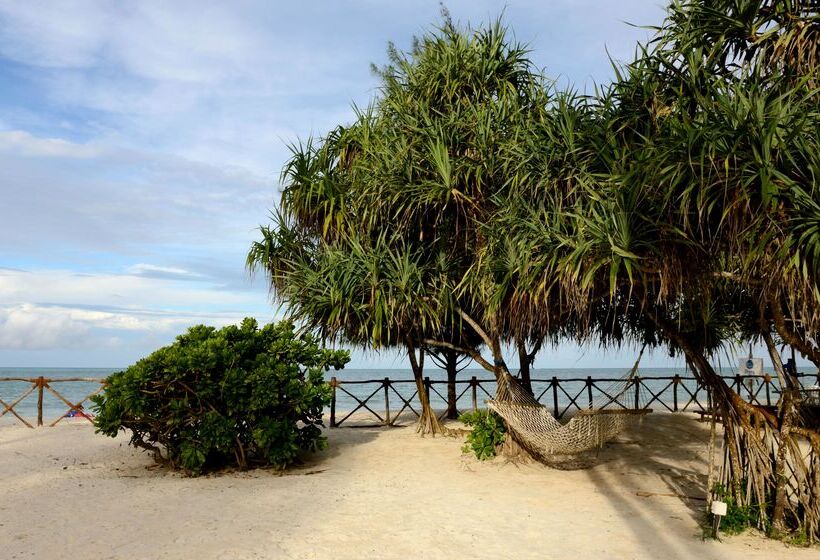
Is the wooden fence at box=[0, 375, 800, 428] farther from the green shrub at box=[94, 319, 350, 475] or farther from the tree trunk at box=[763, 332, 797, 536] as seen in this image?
the green shrub at box=[94, 319, 350, 475]

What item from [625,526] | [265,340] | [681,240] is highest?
[681,240]

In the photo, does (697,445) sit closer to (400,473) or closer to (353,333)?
(400,473)

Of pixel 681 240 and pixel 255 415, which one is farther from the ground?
pixel 681 240

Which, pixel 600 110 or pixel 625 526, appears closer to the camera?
pixel 625 526

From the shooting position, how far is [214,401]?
830cm

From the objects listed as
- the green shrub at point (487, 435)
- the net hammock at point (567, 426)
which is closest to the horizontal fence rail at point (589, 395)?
the net hammock at point (567, 426)

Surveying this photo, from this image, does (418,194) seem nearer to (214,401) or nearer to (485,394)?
(214,401)

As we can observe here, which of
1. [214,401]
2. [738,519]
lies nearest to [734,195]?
[738,519]

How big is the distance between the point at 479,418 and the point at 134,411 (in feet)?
14.9

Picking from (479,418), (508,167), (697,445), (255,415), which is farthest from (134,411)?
(697,445)

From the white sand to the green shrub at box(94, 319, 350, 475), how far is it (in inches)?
15.3

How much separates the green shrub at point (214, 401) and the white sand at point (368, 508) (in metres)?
0.39

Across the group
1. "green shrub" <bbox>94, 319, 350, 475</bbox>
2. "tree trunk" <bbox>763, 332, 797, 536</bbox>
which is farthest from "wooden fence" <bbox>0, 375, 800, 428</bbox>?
"green shrub" <bbox>94, 319, 350, 475</bbox>

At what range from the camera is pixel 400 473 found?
8.49m
